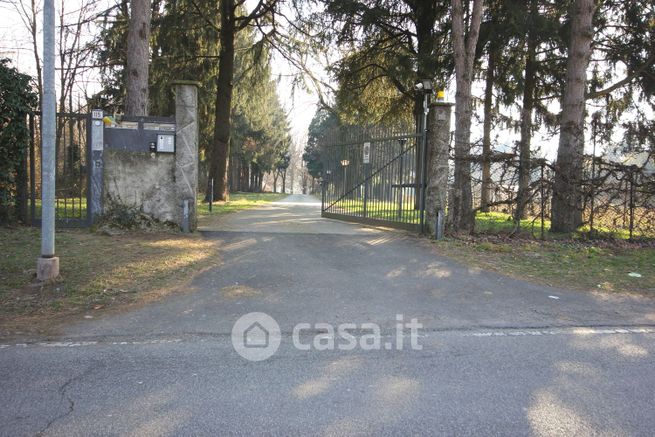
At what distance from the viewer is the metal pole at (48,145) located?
6.31 meters

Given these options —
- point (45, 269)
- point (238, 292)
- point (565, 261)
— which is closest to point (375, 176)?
point (565, 261)

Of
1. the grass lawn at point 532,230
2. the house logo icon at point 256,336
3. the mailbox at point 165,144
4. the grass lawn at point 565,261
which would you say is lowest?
the house logo icon at point 256,336

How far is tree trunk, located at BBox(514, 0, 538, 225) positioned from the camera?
1167 cm

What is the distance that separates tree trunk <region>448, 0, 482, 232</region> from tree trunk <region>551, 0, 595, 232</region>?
2.17 metres

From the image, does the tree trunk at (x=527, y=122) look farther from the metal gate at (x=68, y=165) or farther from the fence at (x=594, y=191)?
the metal gate at (x=68, y=165)

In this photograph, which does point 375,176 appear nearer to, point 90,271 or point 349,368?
point 90,271

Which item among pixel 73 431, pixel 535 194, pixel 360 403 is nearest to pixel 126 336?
pixel 73 431

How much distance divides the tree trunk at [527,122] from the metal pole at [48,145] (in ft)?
31.9

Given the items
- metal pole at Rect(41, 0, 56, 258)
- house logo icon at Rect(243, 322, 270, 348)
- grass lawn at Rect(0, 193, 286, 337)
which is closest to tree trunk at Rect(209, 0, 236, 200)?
grass lawn at Rect(0, 193, 286, 337)

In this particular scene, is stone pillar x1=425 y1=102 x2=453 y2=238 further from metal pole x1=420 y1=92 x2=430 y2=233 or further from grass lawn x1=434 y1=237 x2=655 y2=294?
grass lawn x1=434 y1=237 x2=655 y2=294

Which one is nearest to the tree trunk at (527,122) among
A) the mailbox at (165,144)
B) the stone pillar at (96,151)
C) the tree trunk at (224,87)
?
the mailbox at (165,144)

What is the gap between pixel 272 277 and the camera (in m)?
7.50

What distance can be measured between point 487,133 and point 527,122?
4.10m

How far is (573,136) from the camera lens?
12.9 meters
